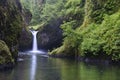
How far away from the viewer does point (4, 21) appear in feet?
191

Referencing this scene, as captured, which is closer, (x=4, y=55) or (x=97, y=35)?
(x=4, y=55)

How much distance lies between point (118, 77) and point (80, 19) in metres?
57.5

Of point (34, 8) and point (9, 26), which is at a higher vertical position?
point (34, 8)

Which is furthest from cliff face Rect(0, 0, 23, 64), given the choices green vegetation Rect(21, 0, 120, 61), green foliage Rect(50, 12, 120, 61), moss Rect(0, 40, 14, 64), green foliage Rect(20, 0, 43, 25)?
green foliage Rect(20, 0, 43, 25)

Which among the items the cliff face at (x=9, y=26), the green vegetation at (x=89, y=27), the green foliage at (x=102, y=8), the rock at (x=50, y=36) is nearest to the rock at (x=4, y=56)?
the cliff face at (x=9, y=26)

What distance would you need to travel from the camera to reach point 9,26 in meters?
61.7

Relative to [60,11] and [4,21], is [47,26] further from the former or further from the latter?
[4,21]

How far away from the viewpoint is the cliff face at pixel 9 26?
5797 cm

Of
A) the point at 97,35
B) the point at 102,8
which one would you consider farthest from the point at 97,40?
the point at 102,8

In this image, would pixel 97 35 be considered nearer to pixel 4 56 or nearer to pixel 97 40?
pixel 97 40

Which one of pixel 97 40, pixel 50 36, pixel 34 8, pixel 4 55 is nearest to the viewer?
pixel 4 55

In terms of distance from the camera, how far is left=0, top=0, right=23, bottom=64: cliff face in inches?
2282

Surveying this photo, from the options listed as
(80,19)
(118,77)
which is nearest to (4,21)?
(118,77)

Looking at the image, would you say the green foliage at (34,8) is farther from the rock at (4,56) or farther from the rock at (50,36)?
the rock at (4,56)
